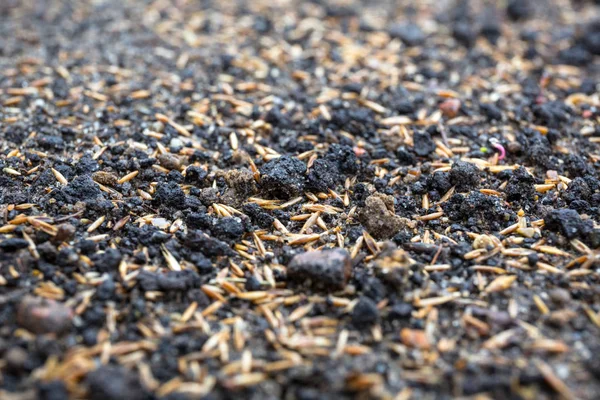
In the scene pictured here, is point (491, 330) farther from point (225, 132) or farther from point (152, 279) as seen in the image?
point (225, 132)

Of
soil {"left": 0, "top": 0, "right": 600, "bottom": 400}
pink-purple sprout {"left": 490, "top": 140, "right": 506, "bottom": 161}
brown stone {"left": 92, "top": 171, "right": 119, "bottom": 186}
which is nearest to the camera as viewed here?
soil {"left": 0, "top": 0, "right": 600, "bottom": 400}

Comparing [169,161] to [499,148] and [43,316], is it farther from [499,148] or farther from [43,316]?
[499,148]

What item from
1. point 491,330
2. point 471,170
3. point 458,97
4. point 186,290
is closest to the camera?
point 491,330

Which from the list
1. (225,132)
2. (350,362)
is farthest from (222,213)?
(350,362)

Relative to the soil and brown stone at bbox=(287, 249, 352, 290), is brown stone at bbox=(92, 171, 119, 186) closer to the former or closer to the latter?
the soil

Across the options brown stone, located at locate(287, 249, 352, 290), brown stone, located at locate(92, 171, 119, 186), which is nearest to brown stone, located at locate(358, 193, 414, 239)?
brown stone, located at locate(287, 249, 352, 290)

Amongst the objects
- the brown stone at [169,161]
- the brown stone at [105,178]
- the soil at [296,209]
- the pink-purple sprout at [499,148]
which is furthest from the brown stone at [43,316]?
the pink-purple sprout at [499,148]

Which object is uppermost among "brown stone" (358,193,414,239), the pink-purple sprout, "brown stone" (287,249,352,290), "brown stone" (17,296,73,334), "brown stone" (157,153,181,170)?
the pink-purple sprout

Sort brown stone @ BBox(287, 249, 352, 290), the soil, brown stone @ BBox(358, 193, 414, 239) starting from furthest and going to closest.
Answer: brown stone @ BBox(358, 193, 414, 239) < brown stone @ BBox(287, 249, 352, 290) < the soil

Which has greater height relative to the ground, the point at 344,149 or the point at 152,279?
the point at 344,149

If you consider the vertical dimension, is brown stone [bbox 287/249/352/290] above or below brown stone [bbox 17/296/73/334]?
above
